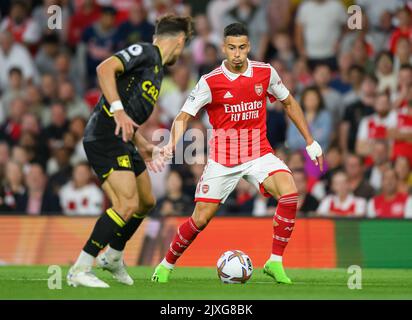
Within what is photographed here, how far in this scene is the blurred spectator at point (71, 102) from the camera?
65.1 ft

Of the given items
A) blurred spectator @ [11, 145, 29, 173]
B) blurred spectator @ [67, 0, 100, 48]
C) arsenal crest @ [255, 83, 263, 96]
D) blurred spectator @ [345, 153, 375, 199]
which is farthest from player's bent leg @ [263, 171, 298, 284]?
blurred spectator @ [67, 0, 100, 48]

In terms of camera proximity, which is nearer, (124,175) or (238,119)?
(124,175)

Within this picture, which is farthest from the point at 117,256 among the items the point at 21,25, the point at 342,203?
the point at 21,25

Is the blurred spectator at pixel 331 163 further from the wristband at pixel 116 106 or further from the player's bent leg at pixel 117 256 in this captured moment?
the wristband at pixel 116 106

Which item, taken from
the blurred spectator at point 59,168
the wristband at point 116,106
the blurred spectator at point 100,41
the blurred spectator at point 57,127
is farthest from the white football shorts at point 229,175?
the blurred spectator at point 100,41

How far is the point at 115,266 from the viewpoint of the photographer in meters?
11.3

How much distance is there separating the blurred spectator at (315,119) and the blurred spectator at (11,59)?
17.2 ft

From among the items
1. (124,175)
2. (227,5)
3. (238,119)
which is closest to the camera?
(124,175)

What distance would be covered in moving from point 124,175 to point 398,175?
21.9 ft

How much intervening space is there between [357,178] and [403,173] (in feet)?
2.48

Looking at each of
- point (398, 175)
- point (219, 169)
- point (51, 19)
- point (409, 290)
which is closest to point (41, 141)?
point (51, 19)

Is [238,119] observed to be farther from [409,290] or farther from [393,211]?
[393,211]

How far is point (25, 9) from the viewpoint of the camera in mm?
21219

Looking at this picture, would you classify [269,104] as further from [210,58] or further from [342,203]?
[342,203]
